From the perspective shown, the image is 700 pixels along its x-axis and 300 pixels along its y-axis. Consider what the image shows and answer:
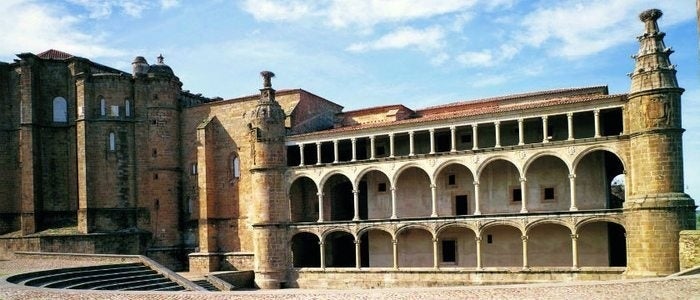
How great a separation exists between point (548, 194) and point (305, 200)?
49.4 ft

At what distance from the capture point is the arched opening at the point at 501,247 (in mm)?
33750

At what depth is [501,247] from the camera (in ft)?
112

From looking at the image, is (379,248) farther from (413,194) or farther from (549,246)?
(549,246)

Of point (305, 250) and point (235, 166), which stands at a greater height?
point (235, 166)

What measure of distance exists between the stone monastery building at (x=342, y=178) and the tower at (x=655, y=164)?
0.07 meters

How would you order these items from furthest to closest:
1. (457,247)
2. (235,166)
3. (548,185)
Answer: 1. (235,166)
2. (457,247)
3. (548,185)

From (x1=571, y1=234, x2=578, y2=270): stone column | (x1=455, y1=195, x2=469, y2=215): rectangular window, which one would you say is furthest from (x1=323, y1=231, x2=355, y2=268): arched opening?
(x1=571, y1=234, x2=578, y2=270): stone column

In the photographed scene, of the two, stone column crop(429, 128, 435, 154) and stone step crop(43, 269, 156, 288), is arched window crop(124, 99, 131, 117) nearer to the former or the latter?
stone step crop(43, 269, 156, 288)

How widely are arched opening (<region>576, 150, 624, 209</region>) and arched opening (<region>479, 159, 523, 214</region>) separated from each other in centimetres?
304

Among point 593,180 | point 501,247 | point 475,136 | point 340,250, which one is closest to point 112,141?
point 340,250

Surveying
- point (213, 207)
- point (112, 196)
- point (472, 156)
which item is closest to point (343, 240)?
point (213, 207)

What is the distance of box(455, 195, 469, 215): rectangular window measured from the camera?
3566 centimetres

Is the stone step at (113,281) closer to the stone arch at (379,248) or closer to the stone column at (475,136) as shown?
the stone arch at (379,248)

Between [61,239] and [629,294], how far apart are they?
33861 millimetres
